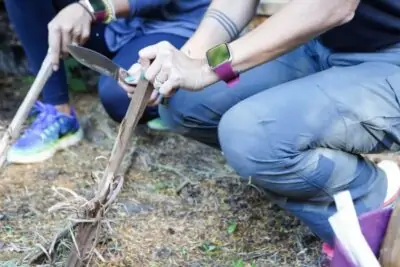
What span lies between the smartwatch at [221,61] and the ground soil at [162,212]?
0.49m

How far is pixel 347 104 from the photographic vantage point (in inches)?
59.5

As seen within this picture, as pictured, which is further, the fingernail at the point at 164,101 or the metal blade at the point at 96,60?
the fingernail at the point at 164,101

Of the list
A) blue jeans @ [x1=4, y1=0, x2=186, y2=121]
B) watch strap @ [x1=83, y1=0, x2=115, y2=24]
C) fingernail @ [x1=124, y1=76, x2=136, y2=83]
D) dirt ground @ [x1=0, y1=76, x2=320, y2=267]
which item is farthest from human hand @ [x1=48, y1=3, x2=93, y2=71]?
dirt ground @ [x1=0, y1=76, x2=320, y2=267]

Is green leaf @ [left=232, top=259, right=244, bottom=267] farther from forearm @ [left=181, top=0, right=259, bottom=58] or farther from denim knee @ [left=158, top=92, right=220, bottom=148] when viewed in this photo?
forearm @ [left=181, top=0, right=259, bottom=58]

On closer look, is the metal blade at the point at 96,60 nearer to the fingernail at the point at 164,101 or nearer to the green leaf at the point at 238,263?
the fingernail at the point at 164,101

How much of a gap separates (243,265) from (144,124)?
849mm

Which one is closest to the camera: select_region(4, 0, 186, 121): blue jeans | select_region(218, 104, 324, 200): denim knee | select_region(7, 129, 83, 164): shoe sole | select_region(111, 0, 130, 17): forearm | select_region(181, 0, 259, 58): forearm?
select_region(218, 104, 324, 200): denim knee

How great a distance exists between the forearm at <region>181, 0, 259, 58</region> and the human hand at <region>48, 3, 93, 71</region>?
0.32m

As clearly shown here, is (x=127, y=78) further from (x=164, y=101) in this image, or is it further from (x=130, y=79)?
(x=164, y=101)

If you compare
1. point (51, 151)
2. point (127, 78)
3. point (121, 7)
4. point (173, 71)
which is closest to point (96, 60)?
point (127, 78)

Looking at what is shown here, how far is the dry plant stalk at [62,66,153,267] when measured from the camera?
156 cm

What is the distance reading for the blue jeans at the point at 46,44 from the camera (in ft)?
7.19

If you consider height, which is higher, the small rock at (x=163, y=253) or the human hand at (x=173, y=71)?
the human hand at (x=173, y=71)

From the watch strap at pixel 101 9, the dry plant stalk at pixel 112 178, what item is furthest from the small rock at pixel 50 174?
the dry plant stalk at pixel 112 178
